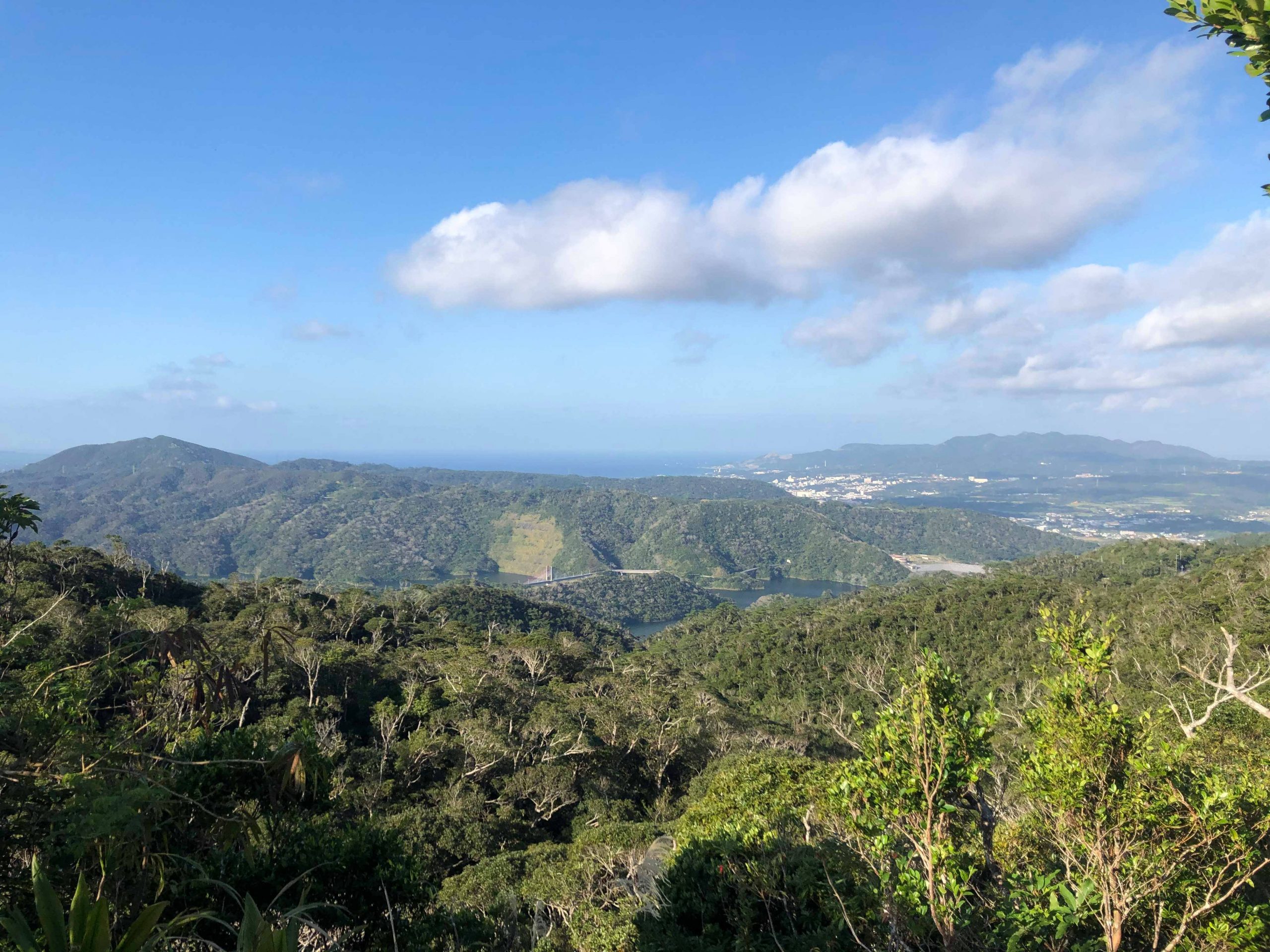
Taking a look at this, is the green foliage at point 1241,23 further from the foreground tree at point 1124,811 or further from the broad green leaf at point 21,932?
the broad green leaf at point 21,932

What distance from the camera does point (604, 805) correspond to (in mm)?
20391

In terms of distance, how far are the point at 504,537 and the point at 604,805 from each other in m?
167

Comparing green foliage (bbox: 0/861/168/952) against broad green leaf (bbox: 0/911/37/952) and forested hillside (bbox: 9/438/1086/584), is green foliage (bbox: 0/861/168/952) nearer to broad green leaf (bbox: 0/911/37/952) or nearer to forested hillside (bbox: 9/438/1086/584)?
broad green leaf (bbox: 0/911/37/952)

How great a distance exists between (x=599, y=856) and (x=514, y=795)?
8.45 metres

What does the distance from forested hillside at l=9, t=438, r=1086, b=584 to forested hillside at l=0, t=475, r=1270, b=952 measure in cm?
13107

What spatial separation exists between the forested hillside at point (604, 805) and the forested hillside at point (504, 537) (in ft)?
430

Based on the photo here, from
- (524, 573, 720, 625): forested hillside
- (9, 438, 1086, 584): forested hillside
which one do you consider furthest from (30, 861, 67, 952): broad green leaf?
(9, 438, 1086, 584): forested hillside

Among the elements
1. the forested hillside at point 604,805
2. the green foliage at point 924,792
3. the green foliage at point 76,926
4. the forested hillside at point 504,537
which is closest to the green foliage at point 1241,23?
the forested hillside at point 604,805

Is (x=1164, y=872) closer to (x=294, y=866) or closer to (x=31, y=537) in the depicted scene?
(x=294, y=866)

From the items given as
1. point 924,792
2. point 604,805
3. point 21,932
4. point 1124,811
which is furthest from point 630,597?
point 21,932

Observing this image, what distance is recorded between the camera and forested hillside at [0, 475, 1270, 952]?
12.5ft

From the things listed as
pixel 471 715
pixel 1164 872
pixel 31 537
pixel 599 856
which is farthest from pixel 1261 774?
pixel 31 537

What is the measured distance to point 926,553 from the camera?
179 m

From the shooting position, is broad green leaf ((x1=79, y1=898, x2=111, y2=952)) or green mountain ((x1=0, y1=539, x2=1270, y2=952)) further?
green mountain ((x1=0, y1=539, x2=1270, y2=952))
